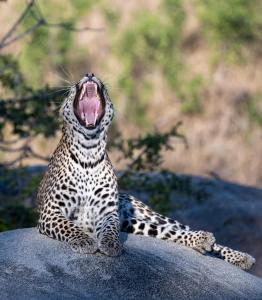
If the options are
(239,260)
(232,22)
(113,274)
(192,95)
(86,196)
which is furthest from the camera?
(232,22)

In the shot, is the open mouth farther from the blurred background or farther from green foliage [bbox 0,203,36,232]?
the blurred background

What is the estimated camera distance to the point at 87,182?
373 inches

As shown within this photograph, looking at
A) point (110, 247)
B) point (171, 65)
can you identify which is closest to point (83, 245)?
point (110, 247)

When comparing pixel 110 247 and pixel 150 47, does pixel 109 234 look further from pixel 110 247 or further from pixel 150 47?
pixel 150 47

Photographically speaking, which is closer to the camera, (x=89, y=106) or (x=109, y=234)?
(x=109, y=234)

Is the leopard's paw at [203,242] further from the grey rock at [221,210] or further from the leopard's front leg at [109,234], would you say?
the grey rock at [221,210]

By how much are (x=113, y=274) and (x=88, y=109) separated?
1.70 metres

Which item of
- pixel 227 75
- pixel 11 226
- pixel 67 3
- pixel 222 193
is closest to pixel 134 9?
pixel 67 3

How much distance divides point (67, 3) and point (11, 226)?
46.4ft

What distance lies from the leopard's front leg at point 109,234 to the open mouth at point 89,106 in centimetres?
81

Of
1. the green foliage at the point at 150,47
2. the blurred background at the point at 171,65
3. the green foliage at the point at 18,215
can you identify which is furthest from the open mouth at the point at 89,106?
the green foliage at the point at 150,47

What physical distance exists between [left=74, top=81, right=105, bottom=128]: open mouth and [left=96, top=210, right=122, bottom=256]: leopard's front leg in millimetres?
808

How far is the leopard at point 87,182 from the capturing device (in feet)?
30.1

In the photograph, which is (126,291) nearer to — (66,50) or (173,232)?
(173,232)
